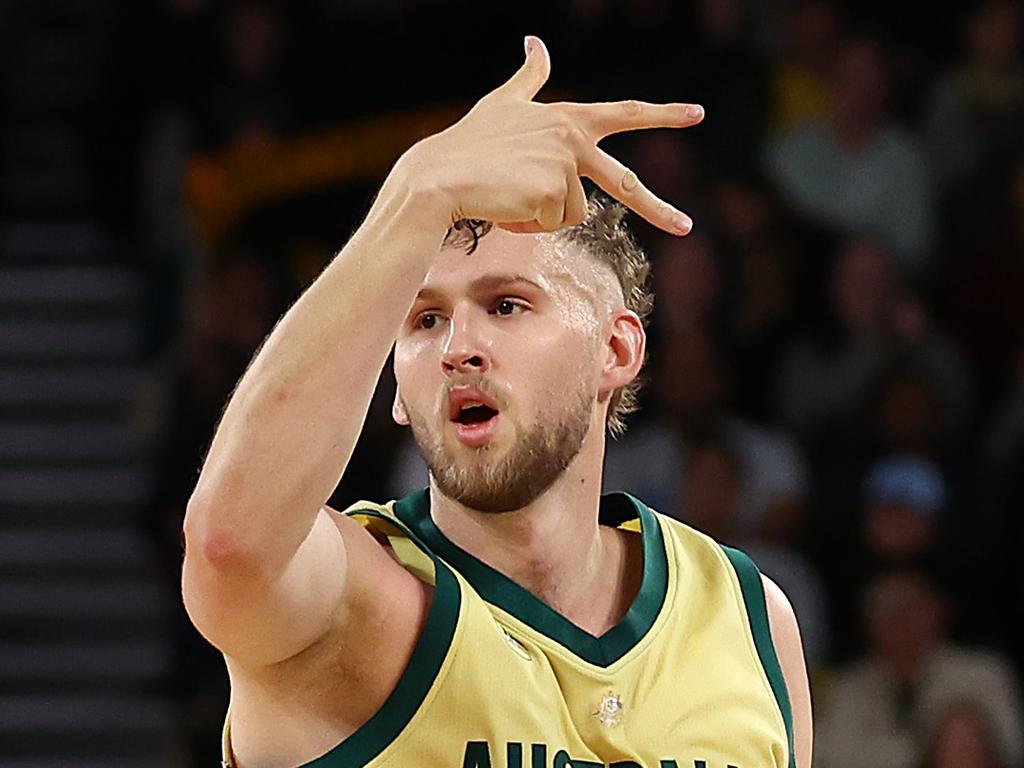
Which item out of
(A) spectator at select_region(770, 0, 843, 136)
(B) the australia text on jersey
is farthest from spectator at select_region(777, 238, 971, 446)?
(B) the australia text on jersey

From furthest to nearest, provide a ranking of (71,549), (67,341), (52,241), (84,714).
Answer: (52,241)
(67,341)
(71,549)
(84,714)

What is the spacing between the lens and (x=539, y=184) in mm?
2434

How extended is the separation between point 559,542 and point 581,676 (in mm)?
243

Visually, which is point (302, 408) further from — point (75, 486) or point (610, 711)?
point (75, 486)

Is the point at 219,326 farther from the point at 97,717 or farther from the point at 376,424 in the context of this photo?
the point at 97,717

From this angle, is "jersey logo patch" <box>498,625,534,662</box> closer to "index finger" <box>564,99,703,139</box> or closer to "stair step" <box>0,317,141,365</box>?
"index finger" <box>564,99,703,139</box>

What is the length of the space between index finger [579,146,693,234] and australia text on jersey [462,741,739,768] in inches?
29.1

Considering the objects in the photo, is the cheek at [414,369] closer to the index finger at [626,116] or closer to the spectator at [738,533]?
the index finger at [626,116]

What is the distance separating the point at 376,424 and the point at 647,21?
7.06 feet

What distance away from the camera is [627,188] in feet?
8.32

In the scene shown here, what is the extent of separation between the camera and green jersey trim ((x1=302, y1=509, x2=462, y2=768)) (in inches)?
104

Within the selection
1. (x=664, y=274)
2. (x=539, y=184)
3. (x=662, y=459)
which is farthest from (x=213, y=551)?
(x=664, y=274)

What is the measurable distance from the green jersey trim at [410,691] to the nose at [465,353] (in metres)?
0.30

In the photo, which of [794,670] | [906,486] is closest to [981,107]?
[906,486]
